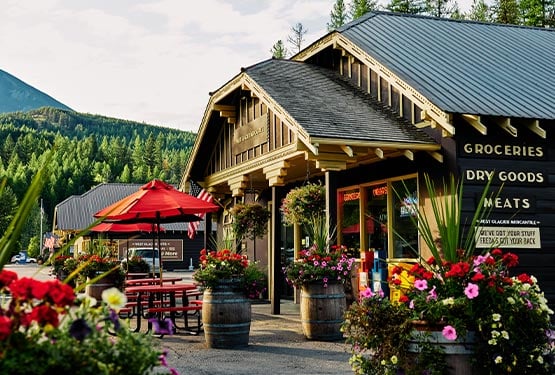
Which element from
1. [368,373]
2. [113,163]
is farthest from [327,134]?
[113,163]

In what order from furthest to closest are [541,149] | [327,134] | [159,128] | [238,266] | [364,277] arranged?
[159,128] → [364,277] → [541,149] → [327,134] → [238,266]

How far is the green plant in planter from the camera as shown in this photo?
14.9 meters

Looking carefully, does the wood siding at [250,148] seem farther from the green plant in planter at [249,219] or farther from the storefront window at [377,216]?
the storefront window at [377,216]

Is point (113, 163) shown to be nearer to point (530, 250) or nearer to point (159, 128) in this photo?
point (159, 128)

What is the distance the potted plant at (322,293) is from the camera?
377 inches

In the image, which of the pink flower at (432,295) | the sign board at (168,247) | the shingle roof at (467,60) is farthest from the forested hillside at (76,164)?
the pink flower at (432,295)

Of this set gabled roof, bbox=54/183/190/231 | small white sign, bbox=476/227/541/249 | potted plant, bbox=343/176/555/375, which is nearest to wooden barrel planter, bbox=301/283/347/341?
small white sign, bbox=476/227/541/249

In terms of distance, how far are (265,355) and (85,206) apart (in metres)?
49.5

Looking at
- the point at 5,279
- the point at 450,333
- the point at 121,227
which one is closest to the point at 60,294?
the point at 5,279

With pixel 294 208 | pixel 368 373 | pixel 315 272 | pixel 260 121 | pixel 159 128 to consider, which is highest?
pixel 159 128

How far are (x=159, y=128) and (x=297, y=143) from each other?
605 feet

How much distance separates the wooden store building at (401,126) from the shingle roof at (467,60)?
0.12 feet

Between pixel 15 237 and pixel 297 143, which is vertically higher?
pixel 297 143

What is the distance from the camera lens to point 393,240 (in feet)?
41.3
